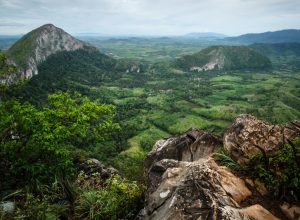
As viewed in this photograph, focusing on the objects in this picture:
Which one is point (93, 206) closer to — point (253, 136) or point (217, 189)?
point (217, 189)

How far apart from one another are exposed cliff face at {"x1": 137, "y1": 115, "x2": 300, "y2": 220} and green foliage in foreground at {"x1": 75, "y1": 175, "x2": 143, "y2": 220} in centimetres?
74

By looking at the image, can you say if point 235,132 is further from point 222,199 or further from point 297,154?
point 222,199

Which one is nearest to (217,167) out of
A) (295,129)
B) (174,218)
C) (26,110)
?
(174,218)

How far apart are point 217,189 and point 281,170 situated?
2784mm

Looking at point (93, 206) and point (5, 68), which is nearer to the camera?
point (93, 206)

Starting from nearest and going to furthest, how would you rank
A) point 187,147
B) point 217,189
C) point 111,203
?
1. point 217,189
2. point 111,203
3. point 187,147

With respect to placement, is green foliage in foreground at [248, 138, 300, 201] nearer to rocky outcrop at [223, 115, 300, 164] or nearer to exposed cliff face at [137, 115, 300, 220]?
exposed cliff face at [137, 115, 300, 220]

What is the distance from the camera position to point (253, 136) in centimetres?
1389

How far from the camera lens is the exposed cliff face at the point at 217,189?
983 centimetres

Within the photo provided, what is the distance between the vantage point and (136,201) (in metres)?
12.7

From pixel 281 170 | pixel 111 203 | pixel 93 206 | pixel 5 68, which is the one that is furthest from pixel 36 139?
pixel 281 170

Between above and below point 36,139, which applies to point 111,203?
below

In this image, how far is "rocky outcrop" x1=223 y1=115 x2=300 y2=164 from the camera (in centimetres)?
1311

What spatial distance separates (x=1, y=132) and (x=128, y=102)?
162 m
